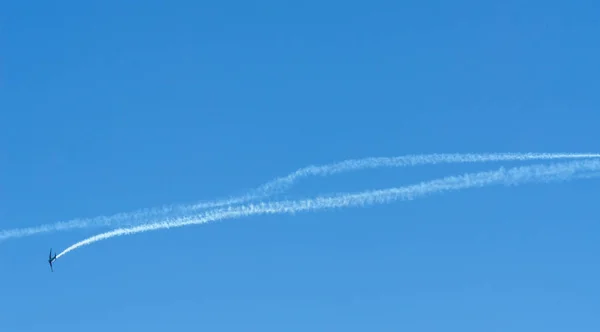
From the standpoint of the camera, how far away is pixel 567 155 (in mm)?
45125

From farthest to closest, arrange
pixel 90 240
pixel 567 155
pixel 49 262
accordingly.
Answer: pixel 49 262
pixel 90 240
pixel 567 155

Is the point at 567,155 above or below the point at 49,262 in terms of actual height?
below

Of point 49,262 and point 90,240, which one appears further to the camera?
point 49,262

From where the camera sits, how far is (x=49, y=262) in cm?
8419

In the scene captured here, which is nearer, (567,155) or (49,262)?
(567,155)

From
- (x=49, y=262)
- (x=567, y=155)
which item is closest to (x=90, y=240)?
(x=49, y=262)

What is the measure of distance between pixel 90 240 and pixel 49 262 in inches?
981

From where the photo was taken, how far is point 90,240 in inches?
2758

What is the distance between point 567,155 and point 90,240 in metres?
83.6

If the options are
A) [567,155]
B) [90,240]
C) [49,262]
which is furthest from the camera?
[49,262]

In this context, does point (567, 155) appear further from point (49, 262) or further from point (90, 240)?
Answer: point (49, 262)

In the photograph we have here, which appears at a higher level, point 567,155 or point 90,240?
point 90,240

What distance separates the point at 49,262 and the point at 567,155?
107277 mm
